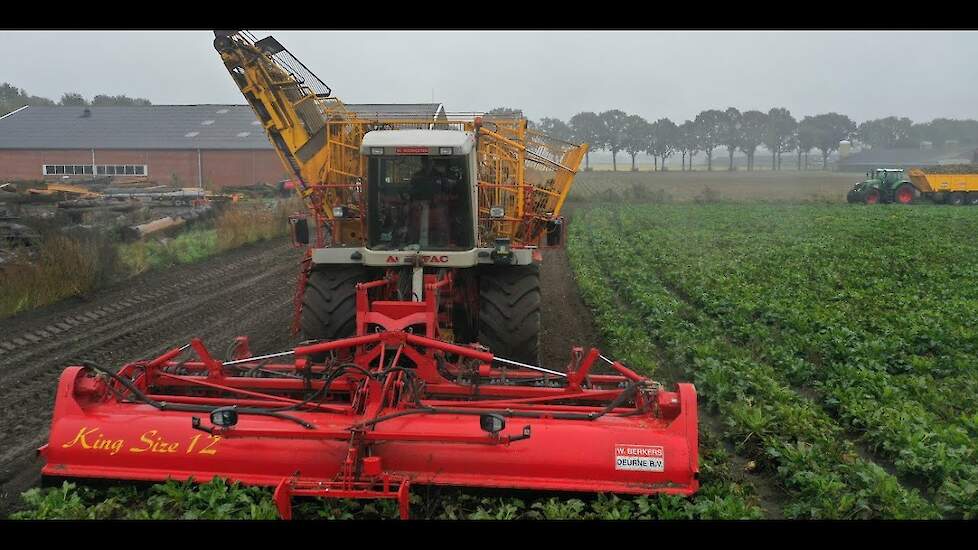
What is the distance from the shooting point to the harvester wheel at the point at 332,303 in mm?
8055

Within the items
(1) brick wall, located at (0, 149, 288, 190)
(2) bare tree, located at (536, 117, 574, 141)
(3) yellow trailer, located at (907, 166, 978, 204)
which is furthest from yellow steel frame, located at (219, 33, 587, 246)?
(2) bare tree, located at (536, 117, 574, 141)

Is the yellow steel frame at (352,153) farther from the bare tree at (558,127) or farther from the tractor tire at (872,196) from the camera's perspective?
the bare tree at (558,127)

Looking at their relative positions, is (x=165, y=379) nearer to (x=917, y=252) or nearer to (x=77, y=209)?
(x=77, y=209)

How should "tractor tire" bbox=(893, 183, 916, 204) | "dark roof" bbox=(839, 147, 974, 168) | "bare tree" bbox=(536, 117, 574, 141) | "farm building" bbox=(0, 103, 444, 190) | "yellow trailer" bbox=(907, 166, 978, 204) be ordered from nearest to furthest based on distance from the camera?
"yellow trailer" bbox=(907, 166, 978, 204), "tractor tire" bbox=(893, 183, 916, 204), "farm building" bbox=(0, 103, 444, 190), "bare tree" bbox=(536, 117, 574, 141), "dark roof" bbox=(839, 147, 974, 168)

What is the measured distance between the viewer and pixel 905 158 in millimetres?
90250

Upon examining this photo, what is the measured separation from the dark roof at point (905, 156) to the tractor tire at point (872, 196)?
47097 millimetres

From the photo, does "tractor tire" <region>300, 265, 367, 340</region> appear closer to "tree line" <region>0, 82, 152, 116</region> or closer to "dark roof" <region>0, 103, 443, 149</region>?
"dark roof" <region>0, 103, 443, 149</region>

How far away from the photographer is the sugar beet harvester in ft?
16.7

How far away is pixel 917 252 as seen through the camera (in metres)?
18.7

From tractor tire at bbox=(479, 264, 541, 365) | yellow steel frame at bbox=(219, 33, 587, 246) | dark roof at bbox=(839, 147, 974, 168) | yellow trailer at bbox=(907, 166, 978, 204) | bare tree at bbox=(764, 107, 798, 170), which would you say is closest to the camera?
tractor tire at bbox=(479, 264, 541, 365)

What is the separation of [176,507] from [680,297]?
10.5 m

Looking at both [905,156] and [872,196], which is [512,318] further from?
[905,156]

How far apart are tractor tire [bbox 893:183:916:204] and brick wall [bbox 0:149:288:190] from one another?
114 feet

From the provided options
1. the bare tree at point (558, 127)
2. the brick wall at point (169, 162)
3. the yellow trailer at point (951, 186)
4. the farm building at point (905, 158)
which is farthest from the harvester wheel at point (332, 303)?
→ the farm building at point (905, 158)
